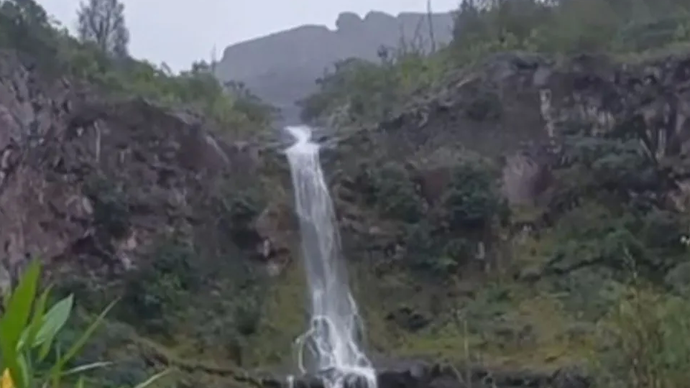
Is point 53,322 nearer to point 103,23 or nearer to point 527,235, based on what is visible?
point 527,235

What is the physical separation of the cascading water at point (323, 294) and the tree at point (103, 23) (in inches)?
325

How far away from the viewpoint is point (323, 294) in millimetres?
13719

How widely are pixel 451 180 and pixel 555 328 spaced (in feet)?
9.15

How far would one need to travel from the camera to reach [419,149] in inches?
591

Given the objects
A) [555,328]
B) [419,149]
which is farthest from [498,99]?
[555,328]

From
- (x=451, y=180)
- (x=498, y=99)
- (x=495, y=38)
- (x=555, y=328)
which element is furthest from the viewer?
(x=495, y=38)

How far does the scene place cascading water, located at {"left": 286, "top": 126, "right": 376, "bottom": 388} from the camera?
12.3 meters

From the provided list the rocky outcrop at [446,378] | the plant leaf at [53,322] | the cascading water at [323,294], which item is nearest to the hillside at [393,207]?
the rocky outcrop at [446,378]

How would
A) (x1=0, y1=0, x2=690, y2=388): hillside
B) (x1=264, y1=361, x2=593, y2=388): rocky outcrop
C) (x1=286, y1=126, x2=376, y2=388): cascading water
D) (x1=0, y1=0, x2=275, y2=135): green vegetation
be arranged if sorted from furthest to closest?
(x1=0, y1=0, x2=275, y2=135): green vegetation, (x1=286, y1=126, x2=376, y2=388): cascading water, (x1=0, y1=0, x2=690, y2=388): hillside, (x1=264, y1=361, x2=593, y2=388): rocky outcrop

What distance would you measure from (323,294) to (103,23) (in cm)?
1180

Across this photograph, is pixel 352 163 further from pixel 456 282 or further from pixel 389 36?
pixel 389 36

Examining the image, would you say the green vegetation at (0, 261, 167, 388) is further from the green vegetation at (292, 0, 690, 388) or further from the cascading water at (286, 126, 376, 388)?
the cascading water at (286, 126, 376, 388)

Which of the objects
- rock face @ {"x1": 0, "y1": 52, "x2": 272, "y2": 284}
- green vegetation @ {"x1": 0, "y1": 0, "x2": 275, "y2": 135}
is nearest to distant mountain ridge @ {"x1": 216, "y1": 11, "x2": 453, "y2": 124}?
green vegetation @ {"x1": 0, "y1": 0, "x2": 275, "y2": 135}

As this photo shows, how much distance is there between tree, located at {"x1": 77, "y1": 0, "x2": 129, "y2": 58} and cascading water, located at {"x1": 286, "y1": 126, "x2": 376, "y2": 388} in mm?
8256
